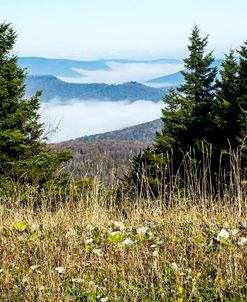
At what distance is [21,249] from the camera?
456 centimetres

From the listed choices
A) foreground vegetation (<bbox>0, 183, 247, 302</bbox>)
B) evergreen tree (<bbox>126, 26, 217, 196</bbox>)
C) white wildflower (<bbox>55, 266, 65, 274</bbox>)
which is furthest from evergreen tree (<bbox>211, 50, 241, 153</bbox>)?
white wildflower (<bbox>55, 266, 65, 274</bbox>)

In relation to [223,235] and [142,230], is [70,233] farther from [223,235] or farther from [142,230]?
[223,235]

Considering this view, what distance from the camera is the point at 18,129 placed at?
2281cm

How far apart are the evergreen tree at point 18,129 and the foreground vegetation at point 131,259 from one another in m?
15.5

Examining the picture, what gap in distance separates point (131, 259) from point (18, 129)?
64.4 feet

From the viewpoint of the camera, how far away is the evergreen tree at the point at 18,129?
2127cm

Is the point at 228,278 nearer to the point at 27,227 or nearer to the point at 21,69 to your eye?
the point at 27,227

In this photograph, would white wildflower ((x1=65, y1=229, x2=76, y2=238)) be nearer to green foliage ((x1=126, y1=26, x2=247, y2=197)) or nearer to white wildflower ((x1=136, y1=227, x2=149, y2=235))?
white wildflower ((x1=136, y1=227, x2=149, y2=235))

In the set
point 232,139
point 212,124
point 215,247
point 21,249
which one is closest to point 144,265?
point 215,247

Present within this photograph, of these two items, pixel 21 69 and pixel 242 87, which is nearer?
pixel 21 69

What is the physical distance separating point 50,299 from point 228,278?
136 cm

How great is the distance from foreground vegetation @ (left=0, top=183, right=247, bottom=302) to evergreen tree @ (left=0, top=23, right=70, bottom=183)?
609 inches

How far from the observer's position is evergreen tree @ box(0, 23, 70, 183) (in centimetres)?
2127

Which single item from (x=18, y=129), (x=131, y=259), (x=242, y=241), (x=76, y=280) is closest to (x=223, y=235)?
(x=242, y=241)
